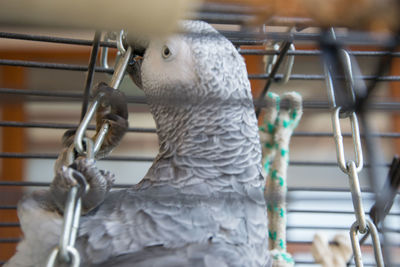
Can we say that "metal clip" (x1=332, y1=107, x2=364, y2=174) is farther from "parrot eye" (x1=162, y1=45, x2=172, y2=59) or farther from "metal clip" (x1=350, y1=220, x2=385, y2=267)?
"parrot eye" (x1=162, y1=45, x2=172, y2=59)

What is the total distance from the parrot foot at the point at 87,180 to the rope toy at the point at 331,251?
682 mm

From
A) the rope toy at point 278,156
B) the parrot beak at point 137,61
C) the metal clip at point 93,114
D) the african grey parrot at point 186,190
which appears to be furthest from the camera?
the rope toy at point 278,156

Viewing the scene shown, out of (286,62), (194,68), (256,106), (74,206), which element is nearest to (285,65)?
(286,62)

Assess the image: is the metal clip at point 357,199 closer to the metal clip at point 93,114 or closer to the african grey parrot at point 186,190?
the african grey parrot at point 186,190

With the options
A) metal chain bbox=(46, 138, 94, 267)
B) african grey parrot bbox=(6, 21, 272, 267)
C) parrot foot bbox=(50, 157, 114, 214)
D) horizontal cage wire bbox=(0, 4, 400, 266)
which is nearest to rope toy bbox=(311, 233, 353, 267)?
horizontal cage wire bbox=(0, 4, 400, 266)

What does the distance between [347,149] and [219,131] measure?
119 cm

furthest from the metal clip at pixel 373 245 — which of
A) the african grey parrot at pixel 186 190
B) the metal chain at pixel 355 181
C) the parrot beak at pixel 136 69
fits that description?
the parrot beak at pixel 136 69

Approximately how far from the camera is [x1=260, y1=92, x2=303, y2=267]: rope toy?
0.99 meters

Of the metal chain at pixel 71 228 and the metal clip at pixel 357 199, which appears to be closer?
the metal chain at pixel 71 228

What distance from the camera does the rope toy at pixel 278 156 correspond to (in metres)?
0.99

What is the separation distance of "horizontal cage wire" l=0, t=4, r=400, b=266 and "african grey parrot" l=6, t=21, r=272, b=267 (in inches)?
3.0

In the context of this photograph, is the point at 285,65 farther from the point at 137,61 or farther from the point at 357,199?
the point at 357,199

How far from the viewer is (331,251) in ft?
3.75

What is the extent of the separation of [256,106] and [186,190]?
0.23 m
